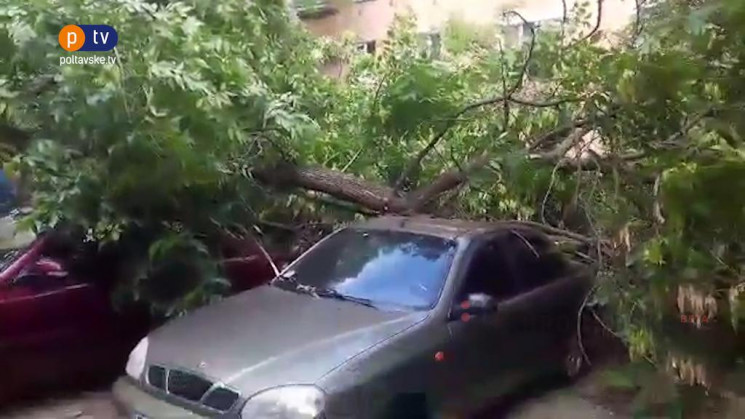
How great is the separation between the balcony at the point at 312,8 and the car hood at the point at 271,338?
3.63 metres

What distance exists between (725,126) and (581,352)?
2466mm

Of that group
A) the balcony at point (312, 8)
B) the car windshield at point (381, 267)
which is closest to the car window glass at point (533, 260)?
the car windshield at point (381, 267)

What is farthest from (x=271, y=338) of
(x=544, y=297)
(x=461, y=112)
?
(x=461, y=112)

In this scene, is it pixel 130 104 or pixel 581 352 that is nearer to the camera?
pixel 130 104

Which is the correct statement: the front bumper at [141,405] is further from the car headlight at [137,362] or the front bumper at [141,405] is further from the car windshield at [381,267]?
the car windshield at [381,267]

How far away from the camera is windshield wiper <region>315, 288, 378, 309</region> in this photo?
5506mm

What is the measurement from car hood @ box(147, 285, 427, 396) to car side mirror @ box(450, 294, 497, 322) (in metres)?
0.26

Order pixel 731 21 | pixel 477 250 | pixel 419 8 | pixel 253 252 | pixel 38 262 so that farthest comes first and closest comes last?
1. pixel 419 8
2. pixel 253 252
3. pixel 38 262
4. pixel 477 250
5. pixel 731 21

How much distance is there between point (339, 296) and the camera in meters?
5.66

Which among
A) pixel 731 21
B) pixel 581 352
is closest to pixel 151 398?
pixel 581 352

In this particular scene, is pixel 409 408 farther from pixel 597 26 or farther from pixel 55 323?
pixel 597 26

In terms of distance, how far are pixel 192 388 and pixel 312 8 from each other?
4.87 metres

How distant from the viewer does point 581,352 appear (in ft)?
22.0

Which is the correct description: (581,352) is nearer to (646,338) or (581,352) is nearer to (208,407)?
(646,338)
